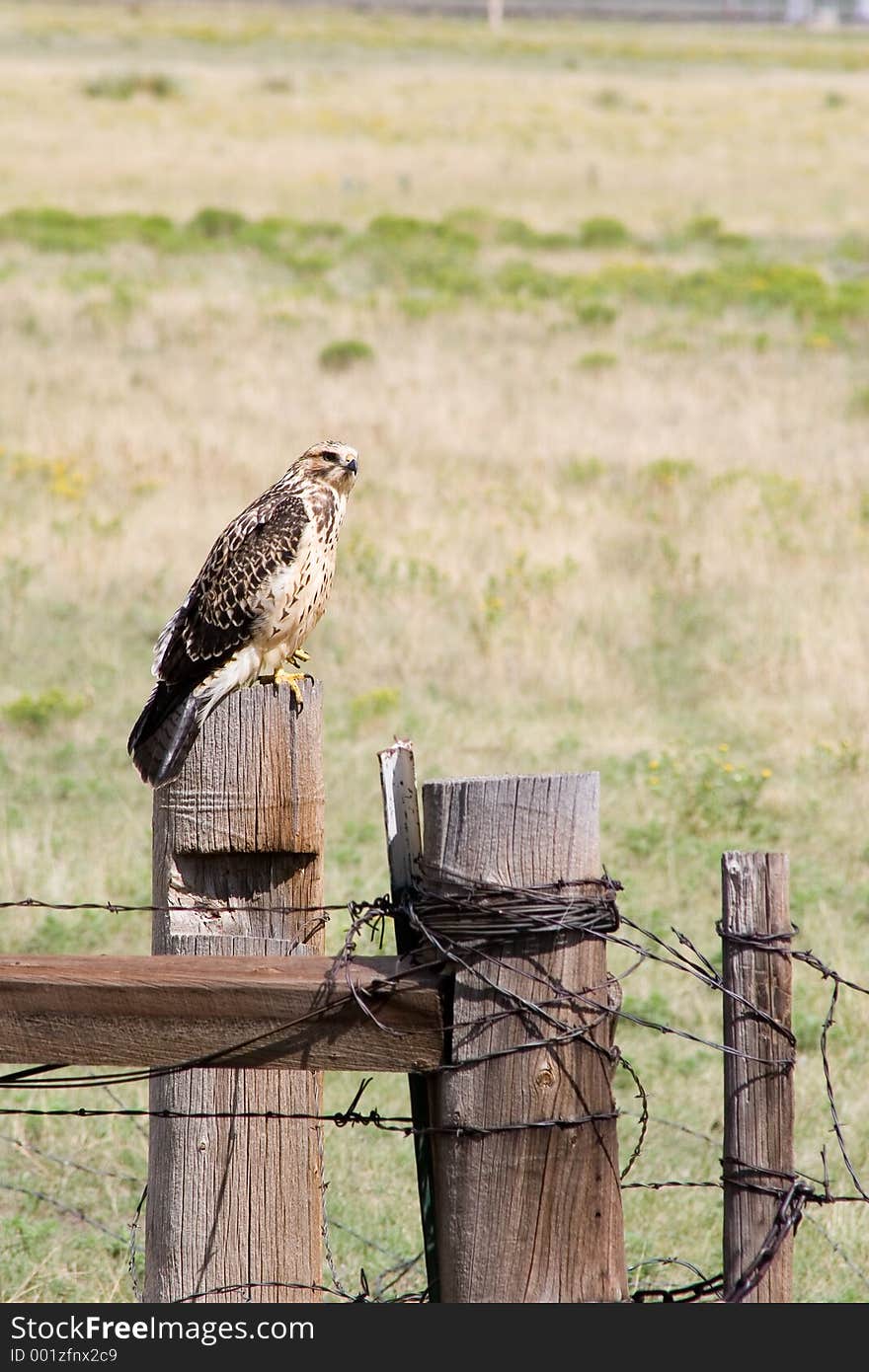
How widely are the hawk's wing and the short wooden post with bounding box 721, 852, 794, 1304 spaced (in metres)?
2.18

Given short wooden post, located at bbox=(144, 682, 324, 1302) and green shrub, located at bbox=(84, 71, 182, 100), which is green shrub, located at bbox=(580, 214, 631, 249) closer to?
green shrub, located at bbox=(84, 71, 182, 100)

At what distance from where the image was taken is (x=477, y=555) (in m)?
12.1

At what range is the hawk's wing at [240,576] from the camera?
452 centimetres

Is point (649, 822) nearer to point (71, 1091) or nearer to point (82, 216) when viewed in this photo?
point (71, 1091)

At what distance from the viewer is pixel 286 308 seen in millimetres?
21438

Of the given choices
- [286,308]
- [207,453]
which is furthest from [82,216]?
[207,453]

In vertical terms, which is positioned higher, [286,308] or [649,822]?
[286,308]

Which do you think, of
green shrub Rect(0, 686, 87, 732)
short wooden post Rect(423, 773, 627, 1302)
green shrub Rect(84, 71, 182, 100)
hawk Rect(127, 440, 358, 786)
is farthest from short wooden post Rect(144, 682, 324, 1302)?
green shrub Rect(84, 71, 182, 100)

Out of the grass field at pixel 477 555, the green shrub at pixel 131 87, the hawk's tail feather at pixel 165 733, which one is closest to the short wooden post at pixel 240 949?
the hawk's tail feather at pixel 165 733

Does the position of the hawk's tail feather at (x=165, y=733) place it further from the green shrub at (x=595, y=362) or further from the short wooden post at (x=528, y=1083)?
the green shrub at (x=595, y=362)

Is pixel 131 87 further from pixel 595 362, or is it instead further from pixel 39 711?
pixel 39 711

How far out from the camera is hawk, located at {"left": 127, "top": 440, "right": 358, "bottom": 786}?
448 cm

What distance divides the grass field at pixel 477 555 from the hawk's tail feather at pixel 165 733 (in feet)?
5.42

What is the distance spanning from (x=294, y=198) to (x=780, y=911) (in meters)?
35.7
